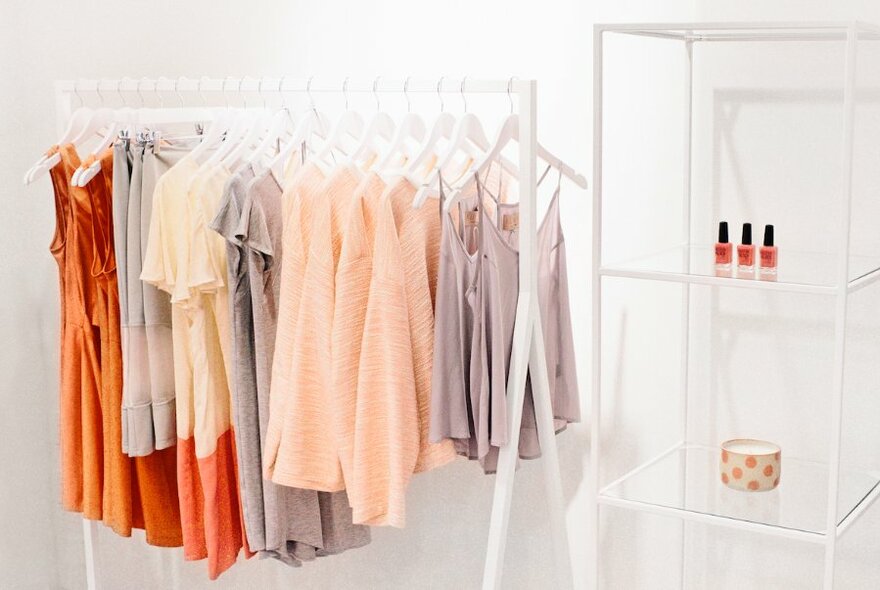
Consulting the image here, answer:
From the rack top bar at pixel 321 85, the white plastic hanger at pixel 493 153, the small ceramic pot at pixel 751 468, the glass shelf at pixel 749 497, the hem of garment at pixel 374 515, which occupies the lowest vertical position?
the hem of garment at pixel 374 515

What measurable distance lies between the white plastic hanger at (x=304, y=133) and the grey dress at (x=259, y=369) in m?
0.04

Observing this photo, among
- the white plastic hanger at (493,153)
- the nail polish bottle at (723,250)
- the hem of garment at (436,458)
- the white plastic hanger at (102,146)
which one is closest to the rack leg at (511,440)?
the hem of garment at (436,458)

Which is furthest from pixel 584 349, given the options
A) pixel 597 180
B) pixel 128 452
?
pixel 128 452

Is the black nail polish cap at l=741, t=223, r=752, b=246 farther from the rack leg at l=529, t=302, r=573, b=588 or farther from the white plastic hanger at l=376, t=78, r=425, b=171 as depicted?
the white plastic hanger at l=376, t=78, r=425, b=171

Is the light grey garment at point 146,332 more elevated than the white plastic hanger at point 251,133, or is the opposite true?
the white plastic hanger at point 251,133

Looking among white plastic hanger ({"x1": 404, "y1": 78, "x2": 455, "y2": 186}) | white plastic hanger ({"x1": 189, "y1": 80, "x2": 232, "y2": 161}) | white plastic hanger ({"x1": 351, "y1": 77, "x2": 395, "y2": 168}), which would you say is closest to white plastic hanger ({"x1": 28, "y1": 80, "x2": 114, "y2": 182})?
white plastic hanger ({"x1": 189, "y1": 80, "x2": 232, "y2": 161})

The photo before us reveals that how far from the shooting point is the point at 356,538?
2.32 meters

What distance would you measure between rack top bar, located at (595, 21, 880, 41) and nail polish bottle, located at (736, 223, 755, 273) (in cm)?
35

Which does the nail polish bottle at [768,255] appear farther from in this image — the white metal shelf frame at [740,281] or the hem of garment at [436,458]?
the hem of garment at [436,458]

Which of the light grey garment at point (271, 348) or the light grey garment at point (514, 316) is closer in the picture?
the light grey garment at point (514, 316)

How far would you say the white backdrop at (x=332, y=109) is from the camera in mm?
2291

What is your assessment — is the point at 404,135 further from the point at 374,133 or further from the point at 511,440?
the point at 511,440

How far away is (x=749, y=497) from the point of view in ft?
6.46

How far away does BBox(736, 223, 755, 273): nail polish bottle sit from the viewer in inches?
73.9
